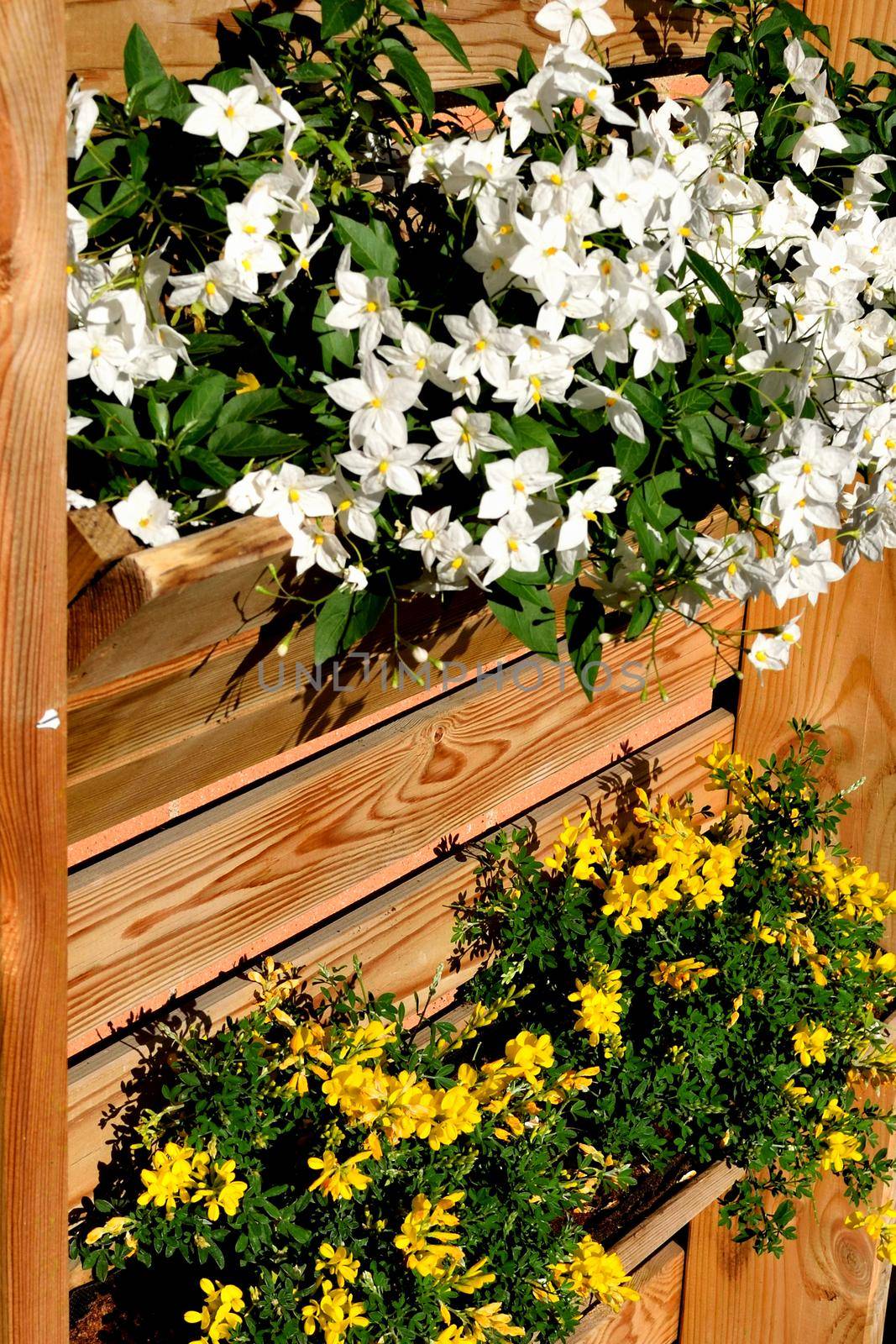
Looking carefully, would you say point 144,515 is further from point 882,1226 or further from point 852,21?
point 882,1226

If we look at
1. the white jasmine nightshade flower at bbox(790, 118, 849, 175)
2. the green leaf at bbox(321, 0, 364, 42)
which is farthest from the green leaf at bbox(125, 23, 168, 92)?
the white jasmine nightshade flower at bbox(790, 118, 849, 175)

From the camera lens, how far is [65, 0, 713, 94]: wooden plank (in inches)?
34.1

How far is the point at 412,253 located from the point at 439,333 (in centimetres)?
8

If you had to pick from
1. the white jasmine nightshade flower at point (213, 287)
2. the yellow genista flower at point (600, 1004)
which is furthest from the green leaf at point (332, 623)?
the yellow genista flower at point (600, 1004)

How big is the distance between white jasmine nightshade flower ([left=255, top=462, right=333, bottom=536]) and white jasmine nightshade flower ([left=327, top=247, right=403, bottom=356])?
0.09 m

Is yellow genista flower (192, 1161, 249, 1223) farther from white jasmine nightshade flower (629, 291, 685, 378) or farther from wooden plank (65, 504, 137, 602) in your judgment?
white jasmine nightshade flower (629, 291, 685, 378)

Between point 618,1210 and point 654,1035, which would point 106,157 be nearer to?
point 654,1035

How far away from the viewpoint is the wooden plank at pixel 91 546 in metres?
0.64

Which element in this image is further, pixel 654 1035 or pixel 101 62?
pixel 654 1035

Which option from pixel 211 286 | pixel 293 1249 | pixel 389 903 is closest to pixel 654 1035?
pixel 389 903

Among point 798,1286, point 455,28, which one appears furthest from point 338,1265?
point 798,1286

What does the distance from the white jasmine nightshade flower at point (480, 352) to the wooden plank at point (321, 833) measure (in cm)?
59

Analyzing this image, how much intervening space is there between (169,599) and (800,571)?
0.56 metres

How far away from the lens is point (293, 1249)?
3.85 ft
